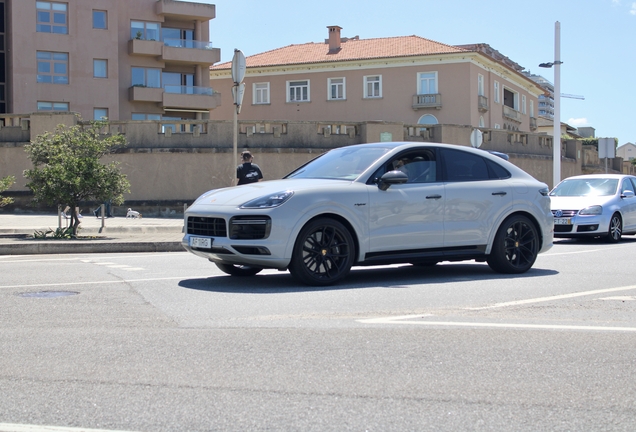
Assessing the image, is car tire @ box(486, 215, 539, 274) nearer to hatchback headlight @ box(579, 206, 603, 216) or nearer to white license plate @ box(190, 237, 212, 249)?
white license plate @ box(190, 237, 212, 249)

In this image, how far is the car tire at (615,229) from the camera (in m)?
17.4

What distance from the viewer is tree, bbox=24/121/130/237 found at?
16.3 metres

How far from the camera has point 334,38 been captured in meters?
58.3

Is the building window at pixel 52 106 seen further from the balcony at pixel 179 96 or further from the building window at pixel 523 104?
the building window at pixel 523 104

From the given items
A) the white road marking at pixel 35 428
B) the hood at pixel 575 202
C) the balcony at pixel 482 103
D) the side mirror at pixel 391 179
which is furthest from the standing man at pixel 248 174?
the balcony at pixel 482 103

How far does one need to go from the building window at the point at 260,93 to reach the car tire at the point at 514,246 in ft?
162

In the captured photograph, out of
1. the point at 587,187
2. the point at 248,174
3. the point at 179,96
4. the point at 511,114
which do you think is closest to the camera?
the point at 248,174

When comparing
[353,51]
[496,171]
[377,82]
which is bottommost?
[496,171]

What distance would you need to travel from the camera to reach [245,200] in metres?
8.74

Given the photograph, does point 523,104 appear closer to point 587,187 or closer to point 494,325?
point 587,187

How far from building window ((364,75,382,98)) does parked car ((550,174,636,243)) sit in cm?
3733

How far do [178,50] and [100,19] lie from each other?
5.60 m

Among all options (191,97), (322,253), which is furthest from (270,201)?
(191,97)

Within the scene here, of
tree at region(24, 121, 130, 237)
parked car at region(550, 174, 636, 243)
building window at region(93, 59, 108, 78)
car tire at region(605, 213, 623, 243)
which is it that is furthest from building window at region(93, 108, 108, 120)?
car tire at region(605, 213, 623, 243)
